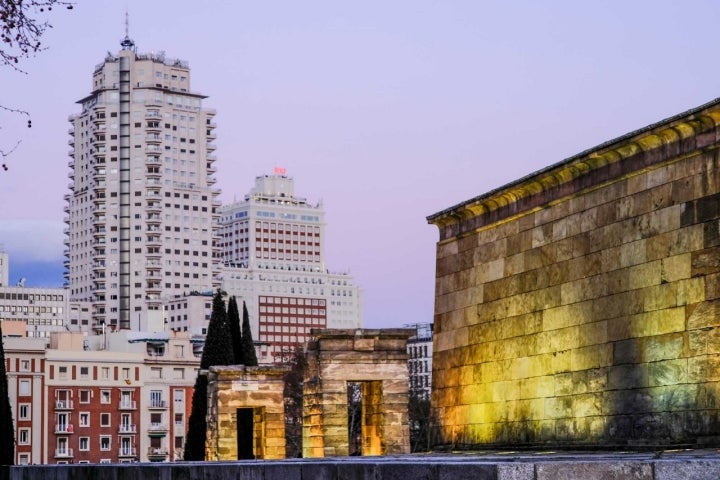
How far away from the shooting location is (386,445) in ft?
95.9

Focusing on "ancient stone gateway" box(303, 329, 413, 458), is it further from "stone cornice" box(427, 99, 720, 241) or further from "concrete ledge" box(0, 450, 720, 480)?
"concrete ledge" box(0, 450, 720, 480)

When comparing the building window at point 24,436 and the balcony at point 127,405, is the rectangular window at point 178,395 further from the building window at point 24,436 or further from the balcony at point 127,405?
the building window at point 24,436

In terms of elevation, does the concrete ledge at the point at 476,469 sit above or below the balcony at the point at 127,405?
below

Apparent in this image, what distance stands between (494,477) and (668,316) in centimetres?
808

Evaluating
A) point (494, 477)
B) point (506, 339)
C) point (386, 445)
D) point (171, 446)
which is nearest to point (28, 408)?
point (171, 446)

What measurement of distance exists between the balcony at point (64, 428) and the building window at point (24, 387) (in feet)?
13.2

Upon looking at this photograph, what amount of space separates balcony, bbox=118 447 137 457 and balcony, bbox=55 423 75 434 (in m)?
5.10

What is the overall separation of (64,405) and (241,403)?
75.7 metres

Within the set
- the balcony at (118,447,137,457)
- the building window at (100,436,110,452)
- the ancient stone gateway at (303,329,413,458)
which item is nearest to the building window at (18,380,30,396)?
the building window at (100,436,110,452)

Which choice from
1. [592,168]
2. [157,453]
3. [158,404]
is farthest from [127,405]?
[592,168]

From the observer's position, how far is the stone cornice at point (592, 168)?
16.0 meters

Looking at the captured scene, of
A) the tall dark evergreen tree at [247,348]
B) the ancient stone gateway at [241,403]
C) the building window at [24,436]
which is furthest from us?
the building window at [24,436]

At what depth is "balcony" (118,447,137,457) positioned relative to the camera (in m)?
114

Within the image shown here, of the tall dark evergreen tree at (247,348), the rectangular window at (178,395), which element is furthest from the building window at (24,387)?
the tall dark evergreen tree at (247,348)
